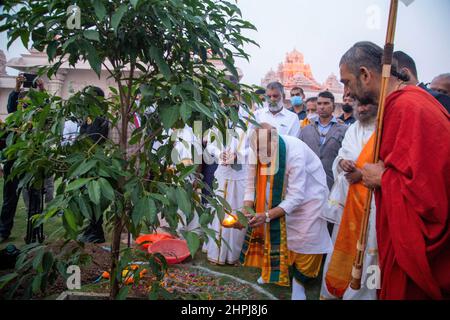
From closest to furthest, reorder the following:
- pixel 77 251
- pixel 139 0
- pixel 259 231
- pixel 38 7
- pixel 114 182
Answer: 1. pixel 139 0
2. pixel 38 7
3. pixel 114 182
4. pixel 77 251
5. pixel 259 231

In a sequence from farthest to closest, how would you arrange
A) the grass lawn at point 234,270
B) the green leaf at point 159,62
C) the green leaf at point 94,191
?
the grass lawn at point 234,270 → the green leaf at point 159,62 → the green leaf at point 94,191

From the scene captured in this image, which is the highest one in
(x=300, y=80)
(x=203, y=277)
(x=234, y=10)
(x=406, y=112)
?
(x=300, y=80)

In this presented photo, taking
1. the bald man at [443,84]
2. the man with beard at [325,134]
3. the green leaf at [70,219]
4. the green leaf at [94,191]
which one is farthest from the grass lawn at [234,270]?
the bald man at [443,84]

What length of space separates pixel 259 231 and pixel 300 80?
59.3 feet

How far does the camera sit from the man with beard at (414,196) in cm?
132

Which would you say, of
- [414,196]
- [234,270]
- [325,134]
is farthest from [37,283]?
[325,134]

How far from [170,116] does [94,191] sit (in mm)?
376

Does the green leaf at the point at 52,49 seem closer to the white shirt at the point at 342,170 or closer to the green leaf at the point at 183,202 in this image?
the green leaf at the point at 183,202

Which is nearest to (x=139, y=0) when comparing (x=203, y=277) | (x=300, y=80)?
(x=203, y=277)

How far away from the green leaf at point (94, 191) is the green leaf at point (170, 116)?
31 centimetres

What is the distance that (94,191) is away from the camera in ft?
3.58

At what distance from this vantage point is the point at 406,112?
4.70ft

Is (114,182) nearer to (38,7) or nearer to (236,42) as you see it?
(38,7)

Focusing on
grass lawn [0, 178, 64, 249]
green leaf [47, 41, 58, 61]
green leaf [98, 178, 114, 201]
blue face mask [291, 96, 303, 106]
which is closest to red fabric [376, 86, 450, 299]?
green leaf [98, 178, 114, 201]
